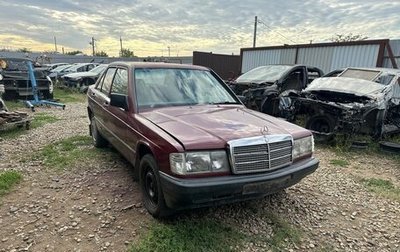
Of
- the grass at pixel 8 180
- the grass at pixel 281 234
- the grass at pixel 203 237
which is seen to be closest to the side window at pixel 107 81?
the grass at pixel 8 180

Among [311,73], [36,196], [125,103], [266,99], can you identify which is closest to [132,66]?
[125,103]

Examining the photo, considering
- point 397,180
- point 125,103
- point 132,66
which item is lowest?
point 397,180

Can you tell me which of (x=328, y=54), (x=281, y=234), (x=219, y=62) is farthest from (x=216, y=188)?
(x=219, y=62)

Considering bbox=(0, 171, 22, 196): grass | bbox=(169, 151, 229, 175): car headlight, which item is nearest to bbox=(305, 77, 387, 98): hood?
bbox=(169, 151, 229, 175): car headlight

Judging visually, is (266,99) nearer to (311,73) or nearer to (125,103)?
(311,73)

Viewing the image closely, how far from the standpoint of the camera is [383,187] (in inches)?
170

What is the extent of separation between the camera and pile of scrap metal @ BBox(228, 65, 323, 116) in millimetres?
7645

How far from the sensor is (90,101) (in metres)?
5.74

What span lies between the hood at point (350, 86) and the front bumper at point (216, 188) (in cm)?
455

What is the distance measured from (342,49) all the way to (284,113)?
6.66m

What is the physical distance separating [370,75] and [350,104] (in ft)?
6.62

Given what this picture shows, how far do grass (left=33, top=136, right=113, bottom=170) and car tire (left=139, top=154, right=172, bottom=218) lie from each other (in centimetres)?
205

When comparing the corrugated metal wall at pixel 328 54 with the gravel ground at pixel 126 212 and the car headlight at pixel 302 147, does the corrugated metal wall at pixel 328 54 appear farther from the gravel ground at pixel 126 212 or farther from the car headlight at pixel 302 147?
the car headlight at pixel 302 147

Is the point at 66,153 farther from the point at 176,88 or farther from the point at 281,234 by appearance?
the point at 281,234
